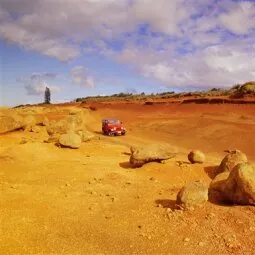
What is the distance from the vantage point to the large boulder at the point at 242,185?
10.5m

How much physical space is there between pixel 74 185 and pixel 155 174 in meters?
3.40

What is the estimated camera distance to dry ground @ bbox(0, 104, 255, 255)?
9.04 metres

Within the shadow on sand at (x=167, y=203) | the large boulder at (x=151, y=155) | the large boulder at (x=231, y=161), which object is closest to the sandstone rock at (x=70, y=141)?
the large boulder at (x=151, y=155)

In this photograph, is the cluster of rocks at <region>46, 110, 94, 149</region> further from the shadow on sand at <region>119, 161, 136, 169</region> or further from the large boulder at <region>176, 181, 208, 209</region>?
the large boulder at <region>176, 181, 208, 209</region>

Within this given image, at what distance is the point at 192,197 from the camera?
1066cm

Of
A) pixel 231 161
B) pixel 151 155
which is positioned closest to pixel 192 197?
pixel 231 161

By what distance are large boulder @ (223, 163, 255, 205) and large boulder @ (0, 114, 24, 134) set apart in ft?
56.7

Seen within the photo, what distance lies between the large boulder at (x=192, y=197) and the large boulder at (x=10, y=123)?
55.4 feet

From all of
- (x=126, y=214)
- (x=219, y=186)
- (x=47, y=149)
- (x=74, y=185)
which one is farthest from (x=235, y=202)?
(x=47, y=149)

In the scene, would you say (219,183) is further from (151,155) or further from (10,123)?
(10,123)

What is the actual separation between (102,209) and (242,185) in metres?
3.69

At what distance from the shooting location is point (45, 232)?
980 centimetres

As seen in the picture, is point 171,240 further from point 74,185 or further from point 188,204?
point 74,185

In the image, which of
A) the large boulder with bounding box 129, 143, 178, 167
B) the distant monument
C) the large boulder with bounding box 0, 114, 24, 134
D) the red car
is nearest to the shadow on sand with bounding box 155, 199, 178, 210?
the large boulder with bounding box 129, 143, 178, 167
